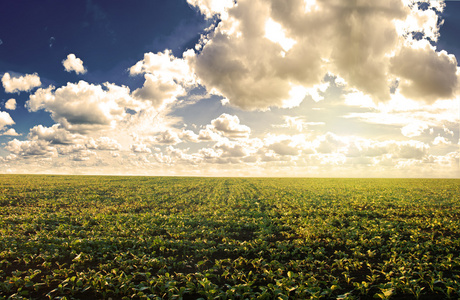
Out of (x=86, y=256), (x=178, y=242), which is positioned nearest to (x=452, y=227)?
(x=178, y=242)

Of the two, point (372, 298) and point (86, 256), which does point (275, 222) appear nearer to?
point (372, 298)

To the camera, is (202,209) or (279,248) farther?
(202,209)

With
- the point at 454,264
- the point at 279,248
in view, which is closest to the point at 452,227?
the point at 454,264

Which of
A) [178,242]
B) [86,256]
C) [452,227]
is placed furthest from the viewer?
[452,227]

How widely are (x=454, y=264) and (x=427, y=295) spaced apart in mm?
3407

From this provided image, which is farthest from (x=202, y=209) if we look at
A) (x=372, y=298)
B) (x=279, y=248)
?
(x=372, y=298)

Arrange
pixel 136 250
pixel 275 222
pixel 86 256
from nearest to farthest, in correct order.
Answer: pixel 86 256, pixel 136 250, pixel 275 222

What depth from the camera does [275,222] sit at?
57.5ft

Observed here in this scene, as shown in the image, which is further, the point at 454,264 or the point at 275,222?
the point at 275,222

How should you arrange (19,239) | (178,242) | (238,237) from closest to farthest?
(178,242) < (19,239) < (238,237)

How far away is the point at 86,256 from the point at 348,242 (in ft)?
39.8

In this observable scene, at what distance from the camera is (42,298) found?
7.50m

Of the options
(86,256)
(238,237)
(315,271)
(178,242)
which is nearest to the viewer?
(315,271)

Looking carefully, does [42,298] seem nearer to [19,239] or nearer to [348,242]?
[19,239]
